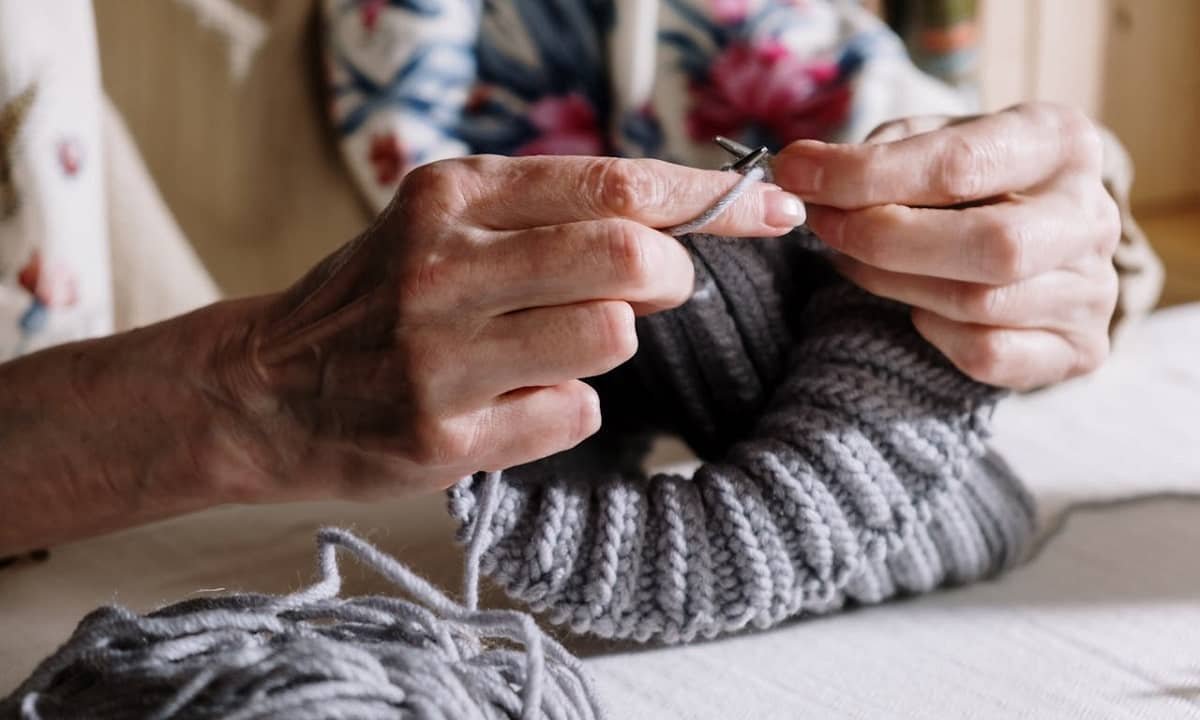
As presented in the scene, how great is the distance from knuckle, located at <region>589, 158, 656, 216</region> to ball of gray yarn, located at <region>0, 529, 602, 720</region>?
0.59 ft

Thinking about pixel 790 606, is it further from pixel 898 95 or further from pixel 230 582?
pixel 898 95

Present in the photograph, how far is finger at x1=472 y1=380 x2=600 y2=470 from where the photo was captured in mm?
539

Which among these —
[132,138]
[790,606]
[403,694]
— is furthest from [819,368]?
[132,138]

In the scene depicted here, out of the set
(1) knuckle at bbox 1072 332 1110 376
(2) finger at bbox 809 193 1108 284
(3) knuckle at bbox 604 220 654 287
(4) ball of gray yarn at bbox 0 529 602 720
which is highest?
(3) knuckle at bbox 604 220 654 287

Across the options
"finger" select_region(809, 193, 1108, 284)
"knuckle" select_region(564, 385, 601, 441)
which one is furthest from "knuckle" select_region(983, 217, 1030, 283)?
"knuckle" select_region(564, 385, 601, 441)

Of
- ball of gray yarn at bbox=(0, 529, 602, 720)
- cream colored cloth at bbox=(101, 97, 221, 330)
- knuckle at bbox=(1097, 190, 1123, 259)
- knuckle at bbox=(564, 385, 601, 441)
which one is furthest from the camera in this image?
cream colored cloth at bbox=(101, 97, 221, 330)

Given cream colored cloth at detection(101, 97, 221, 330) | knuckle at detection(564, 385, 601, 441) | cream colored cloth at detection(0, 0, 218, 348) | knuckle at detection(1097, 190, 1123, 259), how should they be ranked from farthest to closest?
cream colored cloth at detection(101, 97, 221, 330) < cream colored cloth at detection(0, 0, 218, 348) < knuckle at detection(1097, 190, 1123, 259) < knuckle at detection(564, 385, 601, 441)

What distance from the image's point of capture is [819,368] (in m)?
0.65

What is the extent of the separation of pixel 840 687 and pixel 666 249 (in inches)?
9.5

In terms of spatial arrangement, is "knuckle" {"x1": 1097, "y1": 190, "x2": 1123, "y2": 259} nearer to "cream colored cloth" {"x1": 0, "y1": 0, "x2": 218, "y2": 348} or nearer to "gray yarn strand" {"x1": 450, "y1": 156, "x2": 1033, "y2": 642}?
"gray yarn strand" {"x1": 450, "y1": 156, "x2": 1033, "y2": 642}

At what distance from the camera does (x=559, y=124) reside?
1.04 metres

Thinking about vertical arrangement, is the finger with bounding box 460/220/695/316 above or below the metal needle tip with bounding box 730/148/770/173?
below

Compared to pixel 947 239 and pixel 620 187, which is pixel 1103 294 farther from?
pixel 620 187

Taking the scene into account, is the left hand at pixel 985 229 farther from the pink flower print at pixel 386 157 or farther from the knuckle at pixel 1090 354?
the pink flower print at pixel 386 157
